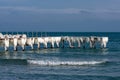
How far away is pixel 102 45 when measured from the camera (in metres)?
92.6

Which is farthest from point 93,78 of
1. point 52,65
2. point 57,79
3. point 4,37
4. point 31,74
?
point 4,37

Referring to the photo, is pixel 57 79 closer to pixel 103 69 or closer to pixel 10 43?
pixel 103 69

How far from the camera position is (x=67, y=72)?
47.6 metres

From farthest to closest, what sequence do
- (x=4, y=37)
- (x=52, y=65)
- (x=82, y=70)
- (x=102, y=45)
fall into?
(x=102, y=45), (x=4, y=37), (x=52, y=65), (x=82, y=70)

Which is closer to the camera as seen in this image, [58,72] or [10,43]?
[58,72]

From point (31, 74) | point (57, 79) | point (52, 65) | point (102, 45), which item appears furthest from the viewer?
point (102, 45)

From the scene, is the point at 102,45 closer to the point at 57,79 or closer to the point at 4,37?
the point at 4,37

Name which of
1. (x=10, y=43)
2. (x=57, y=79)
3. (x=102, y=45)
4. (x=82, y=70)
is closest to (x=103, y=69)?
(x=82, y=70)

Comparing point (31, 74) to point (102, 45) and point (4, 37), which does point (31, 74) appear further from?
point (102, 45)

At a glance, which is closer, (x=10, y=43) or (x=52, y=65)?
(x=52, y=65)

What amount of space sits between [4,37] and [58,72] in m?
32.2

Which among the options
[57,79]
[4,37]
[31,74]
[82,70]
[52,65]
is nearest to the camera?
[57,79]

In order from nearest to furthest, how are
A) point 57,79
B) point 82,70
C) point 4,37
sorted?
1. point 57,79
2. point 82,70
3. point 4,37

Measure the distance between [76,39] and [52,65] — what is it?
3943cm
